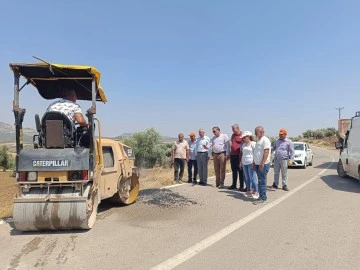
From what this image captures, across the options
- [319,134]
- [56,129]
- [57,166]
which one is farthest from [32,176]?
[319,134]

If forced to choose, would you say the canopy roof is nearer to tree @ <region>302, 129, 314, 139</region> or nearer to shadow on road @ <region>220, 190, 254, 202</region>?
shadow on road @ <region>220, 190, 254, 202</region>

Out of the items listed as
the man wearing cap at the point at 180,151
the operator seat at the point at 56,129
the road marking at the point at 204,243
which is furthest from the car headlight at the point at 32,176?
the man wearing cap at the point at 180,151

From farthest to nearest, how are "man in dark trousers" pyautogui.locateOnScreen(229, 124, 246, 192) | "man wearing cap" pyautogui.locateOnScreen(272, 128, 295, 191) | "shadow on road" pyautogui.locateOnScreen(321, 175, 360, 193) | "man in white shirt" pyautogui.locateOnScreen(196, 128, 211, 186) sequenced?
"man in white shirt" pyautogui.locateOnScreen(196, 128, 211, 186), "man wearing cap" pyautogui.locateOnScreen(272, 128, 295, 191), "shadow on road" pyautogui.locateOnScreen(321, 175, 360, 193), "man in dark trousers" pyautogui.locateOnScreen(229, 124, 246, 192)

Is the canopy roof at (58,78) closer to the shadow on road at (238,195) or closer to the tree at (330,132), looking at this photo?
the shadow on road at (238,195)

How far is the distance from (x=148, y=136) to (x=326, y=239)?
24860 millimetres

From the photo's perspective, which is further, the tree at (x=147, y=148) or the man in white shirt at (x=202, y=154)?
the tree at (x=147, y=148)

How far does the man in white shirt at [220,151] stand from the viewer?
11172mm

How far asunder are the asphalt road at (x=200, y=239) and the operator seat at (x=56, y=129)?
1497mm

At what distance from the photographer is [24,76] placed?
21.1 ft

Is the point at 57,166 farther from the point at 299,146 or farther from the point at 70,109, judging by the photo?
the point at 299,146

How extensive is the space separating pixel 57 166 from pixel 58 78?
71.5 inches

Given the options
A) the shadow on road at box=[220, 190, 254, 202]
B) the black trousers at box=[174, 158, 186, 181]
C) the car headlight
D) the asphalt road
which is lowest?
the shadow on road at box=[220, 190, 254, 202]

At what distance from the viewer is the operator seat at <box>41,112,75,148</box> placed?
19.1 feet

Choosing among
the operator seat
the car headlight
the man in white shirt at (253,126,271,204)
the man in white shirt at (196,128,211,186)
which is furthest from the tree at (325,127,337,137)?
the car headlight
